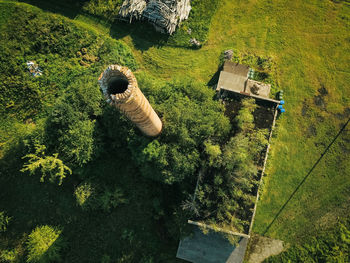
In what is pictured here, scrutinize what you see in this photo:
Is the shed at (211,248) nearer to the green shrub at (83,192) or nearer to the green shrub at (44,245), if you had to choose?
the green shrub at (83,192)

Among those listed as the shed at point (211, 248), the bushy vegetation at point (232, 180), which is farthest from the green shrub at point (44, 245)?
the bushy vegetation at point (232, 180)

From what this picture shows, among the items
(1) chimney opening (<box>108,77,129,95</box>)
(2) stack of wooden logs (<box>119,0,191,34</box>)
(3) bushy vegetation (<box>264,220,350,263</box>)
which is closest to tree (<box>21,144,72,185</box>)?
(1) chimney opening (<box>108,77,129,95</box>)

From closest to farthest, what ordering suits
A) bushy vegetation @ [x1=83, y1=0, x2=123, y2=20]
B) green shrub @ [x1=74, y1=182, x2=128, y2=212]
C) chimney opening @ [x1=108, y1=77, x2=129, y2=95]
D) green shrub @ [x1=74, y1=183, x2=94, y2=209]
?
chimney opening @ [x1=108, y1=77, x2=129, y2=95], green shrub @ [x1=74, y1=183, x2=94, y2=209], green shrub @ [x1=74, y1=182, x2=128, y2=212], bushy vegetation @ [x1=83, y1=0, x2=123, y2=20]

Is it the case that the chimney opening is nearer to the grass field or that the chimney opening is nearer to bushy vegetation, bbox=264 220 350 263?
the grass field

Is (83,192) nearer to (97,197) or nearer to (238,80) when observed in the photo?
(97,197)

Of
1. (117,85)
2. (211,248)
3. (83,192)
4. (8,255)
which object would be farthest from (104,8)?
(8,255)

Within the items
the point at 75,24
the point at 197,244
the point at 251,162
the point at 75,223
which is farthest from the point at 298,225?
the point at 75,24
